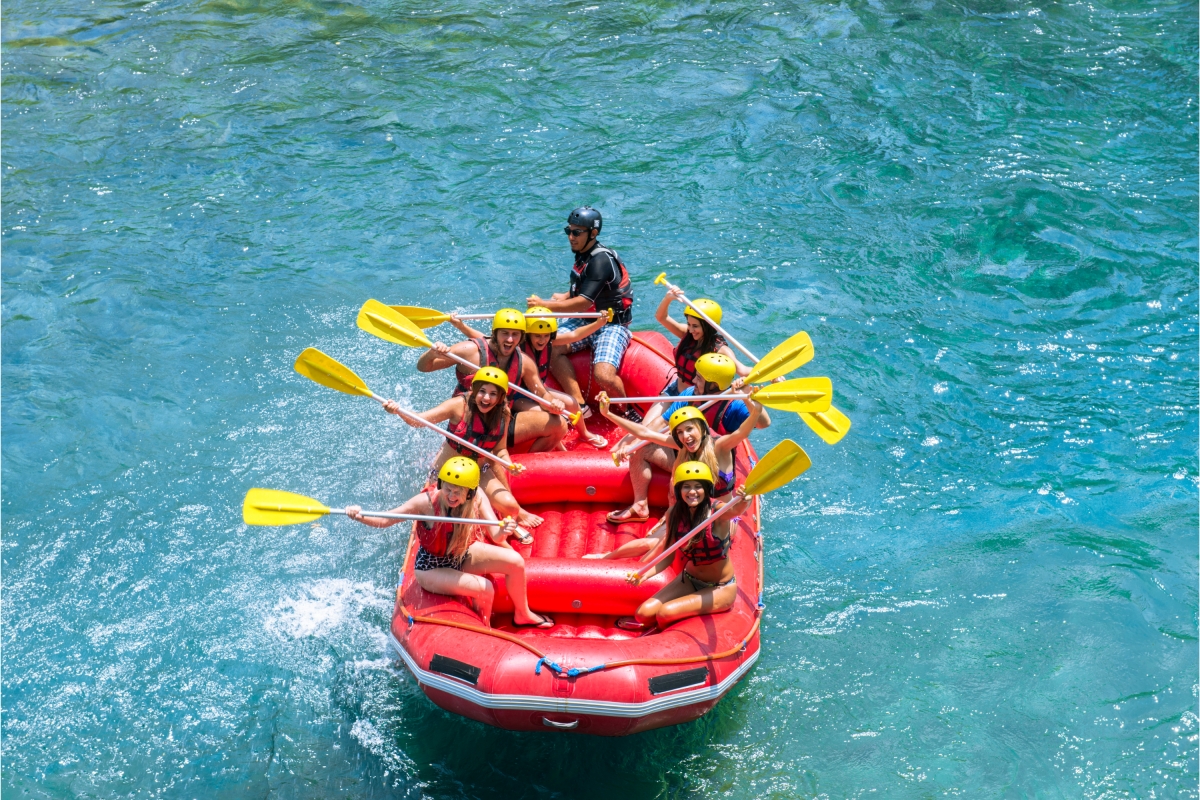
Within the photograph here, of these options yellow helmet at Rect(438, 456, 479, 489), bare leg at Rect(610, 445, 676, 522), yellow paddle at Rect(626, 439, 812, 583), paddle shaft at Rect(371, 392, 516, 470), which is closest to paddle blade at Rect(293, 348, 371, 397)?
paddle shaft at Rect(371, 392, 516, 470)

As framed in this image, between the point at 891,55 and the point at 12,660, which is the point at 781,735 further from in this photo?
the point at 891,55

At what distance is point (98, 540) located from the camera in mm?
7508

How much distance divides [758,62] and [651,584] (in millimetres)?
10164

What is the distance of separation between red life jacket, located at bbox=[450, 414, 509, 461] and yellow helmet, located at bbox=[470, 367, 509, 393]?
9.9 inches

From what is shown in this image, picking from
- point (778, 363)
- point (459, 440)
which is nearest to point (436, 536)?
point (459, 440)

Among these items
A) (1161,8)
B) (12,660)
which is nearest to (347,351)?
(12,660)

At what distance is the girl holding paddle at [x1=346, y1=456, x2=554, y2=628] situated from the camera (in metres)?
5.51

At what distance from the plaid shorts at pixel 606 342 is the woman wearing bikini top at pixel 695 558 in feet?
6.42

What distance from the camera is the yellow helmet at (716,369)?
6309 millimetres

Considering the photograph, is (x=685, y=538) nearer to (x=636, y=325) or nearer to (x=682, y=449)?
(x=682, y=449)

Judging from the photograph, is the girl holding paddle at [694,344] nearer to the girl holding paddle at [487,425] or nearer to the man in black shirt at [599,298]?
the man in black shirt at [599,298]

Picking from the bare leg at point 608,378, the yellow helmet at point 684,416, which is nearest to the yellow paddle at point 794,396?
the yellow helmet at point 684,416

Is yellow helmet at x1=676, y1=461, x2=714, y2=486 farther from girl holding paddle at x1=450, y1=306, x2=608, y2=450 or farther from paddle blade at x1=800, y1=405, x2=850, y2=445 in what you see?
girl holding paddle at x1=450, y1=306, x2=608, y2=450

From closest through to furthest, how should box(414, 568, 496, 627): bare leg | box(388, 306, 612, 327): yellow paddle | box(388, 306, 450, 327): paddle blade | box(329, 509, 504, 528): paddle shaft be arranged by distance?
box(329, 509, 504, 528): paddle shaft, box(414, 568, 496, 627): bare leg, box(388, 306, 612, 327): yellow paddle, box(388, 306, 450, 327): paddle blade
